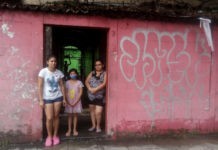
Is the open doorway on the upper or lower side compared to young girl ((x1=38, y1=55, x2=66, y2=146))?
upper

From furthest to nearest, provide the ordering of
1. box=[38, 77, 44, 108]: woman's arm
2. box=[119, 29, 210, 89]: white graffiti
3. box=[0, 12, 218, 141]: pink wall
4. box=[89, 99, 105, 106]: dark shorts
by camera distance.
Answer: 1. box=[89, 99, 105, 106]: dark shorts
2. box=[119, 29, 210, 89]: white graffiti
3. box=[0, 12, 218, 141]: pink wall
4. box=[38, 77, 44, 108]: woman's arm

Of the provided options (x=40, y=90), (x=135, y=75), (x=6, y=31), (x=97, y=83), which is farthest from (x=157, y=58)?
(x=6, y=31)

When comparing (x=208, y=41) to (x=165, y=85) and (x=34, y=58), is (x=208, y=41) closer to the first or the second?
(x=165, y=85)

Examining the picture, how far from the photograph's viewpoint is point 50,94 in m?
6.09

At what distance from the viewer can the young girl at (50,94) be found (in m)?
6.07

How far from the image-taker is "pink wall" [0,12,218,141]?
6176 mm

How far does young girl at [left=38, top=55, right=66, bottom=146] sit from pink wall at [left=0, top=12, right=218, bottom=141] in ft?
0.87

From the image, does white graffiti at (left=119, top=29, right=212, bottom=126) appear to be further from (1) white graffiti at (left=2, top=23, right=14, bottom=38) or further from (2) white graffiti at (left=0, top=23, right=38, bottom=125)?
(1) white graffiti at (left=2, top=23, right=14, bottom=38)

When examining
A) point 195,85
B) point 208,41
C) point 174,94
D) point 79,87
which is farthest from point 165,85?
point 79,87

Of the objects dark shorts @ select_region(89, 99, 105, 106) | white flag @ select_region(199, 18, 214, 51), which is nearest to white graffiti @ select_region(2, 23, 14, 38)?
dark shorts @ select_region(89, 99, 105, 106)

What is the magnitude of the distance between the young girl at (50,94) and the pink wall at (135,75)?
266 mm

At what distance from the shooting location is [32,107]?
6.27m

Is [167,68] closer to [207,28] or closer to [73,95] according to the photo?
[207,28]

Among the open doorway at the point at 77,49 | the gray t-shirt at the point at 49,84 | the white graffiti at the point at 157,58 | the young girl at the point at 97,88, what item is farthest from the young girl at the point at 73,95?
the open doorway at the point at 77,49
